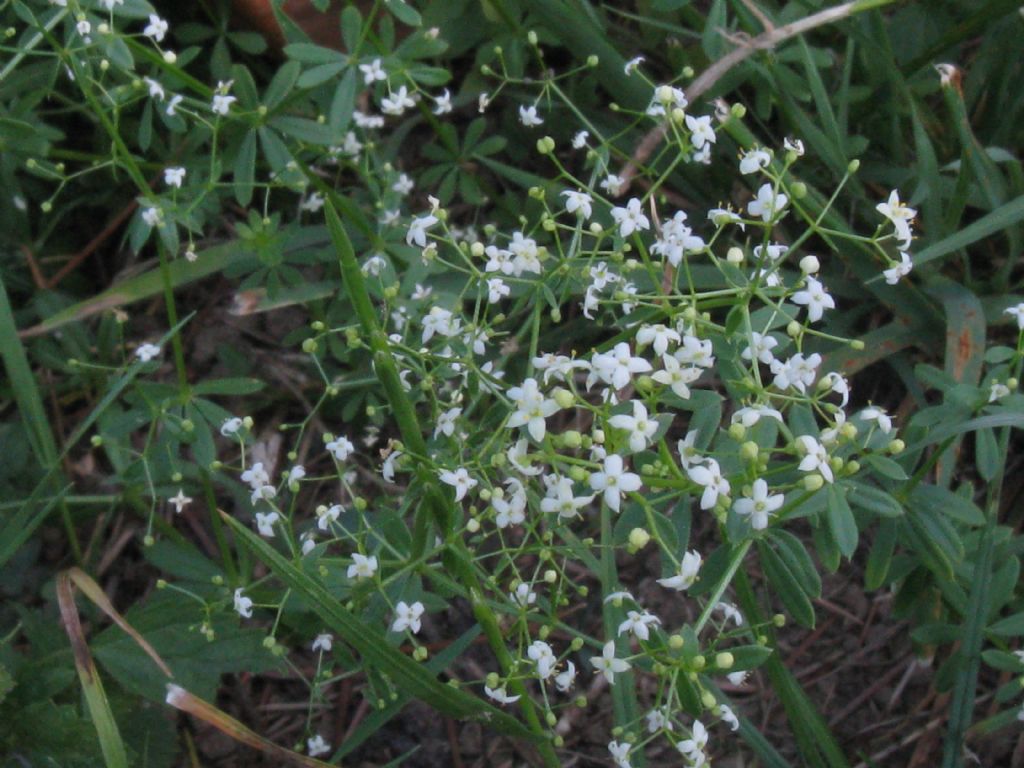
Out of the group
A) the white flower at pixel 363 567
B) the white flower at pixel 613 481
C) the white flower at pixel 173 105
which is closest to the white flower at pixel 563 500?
the white flower at pixel 613 481

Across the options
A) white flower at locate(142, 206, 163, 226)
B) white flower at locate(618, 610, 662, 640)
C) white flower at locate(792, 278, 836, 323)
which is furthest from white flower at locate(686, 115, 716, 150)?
white flower at locate(142, 206, 163, 226)

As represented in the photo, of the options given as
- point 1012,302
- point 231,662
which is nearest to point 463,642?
point 231,662

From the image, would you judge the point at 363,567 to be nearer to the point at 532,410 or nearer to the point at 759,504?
the point at 532,410

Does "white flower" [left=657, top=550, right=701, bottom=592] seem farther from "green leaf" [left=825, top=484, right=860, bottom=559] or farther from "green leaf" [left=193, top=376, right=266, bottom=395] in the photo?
"green leaf" [left=193, top=376, right=266, bottom=395]

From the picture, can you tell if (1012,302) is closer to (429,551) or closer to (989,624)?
(989,624)

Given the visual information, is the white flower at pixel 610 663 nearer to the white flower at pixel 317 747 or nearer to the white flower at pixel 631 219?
the white flower at pixel 631 219

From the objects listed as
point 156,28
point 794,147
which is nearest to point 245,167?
point 156,28
